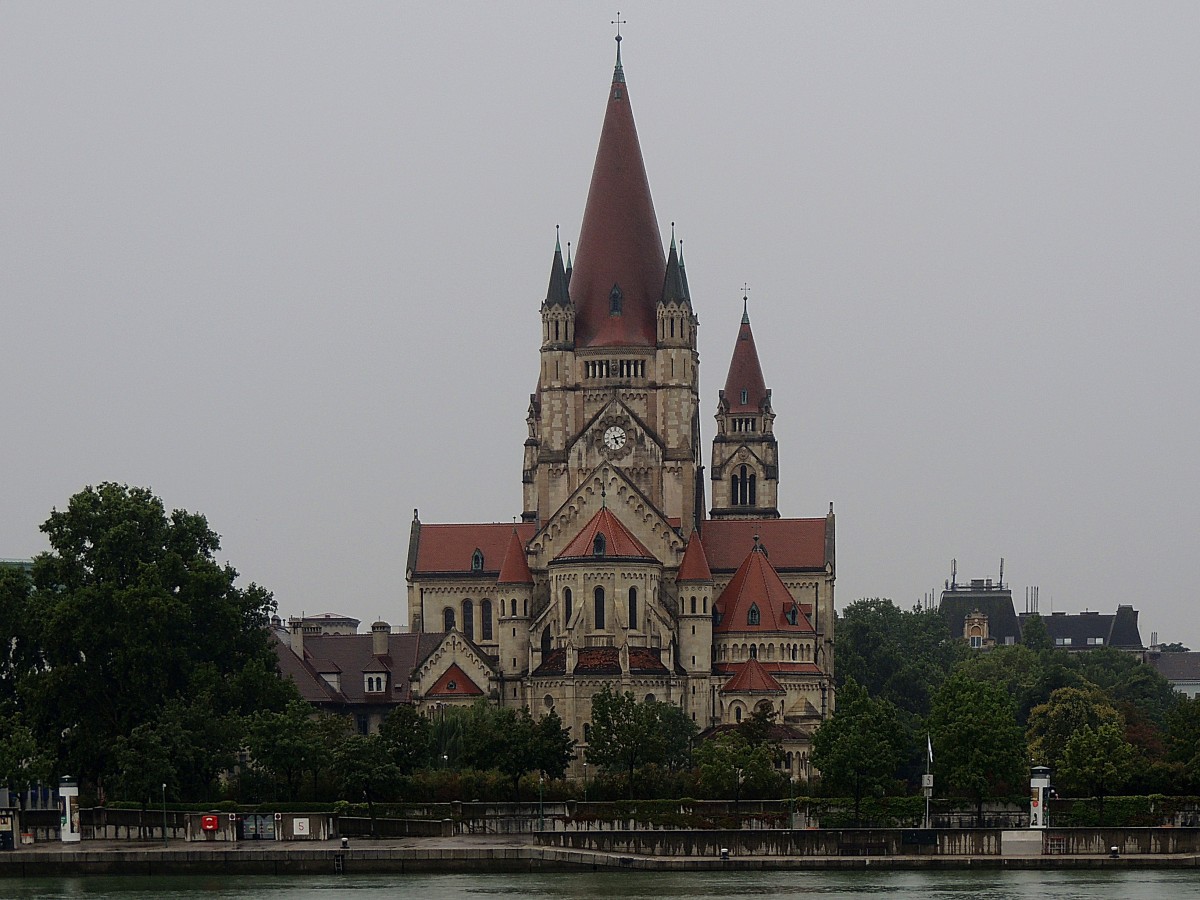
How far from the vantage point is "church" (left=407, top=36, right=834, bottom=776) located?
5320 inches

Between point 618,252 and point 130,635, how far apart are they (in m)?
48.0

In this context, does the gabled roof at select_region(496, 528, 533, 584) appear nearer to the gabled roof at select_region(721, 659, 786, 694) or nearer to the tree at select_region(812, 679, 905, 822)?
the gabled roof at select_region(721, 659, 786, 694)

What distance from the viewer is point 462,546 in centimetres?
15050

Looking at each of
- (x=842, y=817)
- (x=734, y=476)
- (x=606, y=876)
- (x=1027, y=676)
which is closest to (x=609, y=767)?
(x=842, y=817)

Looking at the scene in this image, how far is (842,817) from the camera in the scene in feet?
327

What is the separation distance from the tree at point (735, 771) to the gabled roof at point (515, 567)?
3135cm

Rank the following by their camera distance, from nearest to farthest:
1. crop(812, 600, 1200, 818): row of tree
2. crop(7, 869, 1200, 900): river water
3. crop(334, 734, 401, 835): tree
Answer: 1. crop(7, 869, 1200, 900): river water
2. crop(812, 600, 1200, 818): row of tree
3. crop(334, 734, 401, 835): tree

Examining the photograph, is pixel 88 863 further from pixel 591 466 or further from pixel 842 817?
pixel 591 466

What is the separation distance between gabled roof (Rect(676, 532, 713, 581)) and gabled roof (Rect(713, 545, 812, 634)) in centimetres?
183

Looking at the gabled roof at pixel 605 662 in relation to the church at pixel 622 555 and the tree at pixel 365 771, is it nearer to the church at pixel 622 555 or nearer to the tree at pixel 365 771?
the church at pixel 622 555

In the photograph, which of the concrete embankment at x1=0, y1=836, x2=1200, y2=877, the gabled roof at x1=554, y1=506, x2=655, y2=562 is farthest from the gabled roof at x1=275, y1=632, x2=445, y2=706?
the concrete embankment at x1=0, y1=836, x2=1200, y2=877

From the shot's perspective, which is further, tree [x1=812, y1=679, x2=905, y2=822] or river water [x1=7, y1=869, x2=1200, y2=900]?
tree [x1=812, y1=679, x2=905, y2=822]

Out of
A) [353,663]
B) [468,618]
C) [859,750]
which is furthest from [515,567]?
[859,750]

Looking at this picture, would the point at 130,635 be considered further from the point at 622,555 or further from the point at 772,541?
the point at 772,541
